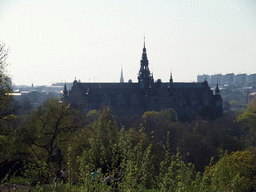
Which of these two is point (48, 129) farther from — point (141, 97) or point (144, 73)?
point (144, 73)

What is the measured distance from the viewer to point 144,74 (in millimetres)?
108938

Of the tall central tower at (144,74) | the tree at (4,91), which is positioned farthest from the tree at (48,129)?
the tall central tower at (144,74)

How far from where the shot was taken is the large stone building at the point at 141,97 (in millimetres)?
99750

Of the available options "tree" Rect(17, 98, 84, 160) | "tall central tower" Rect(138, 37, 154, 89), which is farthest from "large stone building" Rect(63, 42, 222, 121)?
"tree" Rect(17, 98, 84, 160)

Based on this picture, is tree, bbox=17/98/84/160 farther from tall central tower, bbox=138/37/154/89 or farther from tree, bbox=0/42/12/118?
tall central tower, bbox=138/37/154/89

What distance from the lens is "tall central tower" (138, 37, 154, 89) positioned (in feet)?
355

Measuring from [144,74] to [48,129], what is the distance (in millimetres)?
81438

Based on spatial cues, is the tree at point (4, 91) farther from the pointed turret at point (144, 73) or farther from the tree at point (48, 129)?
the pointed turret at point (144, 73)

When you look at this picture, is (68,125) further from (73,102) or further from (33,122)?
(73,102)

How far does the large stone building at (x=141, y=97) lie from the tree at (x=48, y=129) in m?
69.0

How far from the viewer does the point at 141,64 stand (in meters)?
109

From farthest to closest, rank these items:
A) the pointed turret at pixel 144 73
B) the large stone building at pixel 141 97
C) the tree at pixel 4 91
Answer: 1. the pointed turret at pixel 144 73
2. the large stone building at pixel 141 97
3. the tree at pixel 4 91

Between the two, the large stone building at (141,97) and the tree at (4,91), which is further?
the large stone building at (141,97)

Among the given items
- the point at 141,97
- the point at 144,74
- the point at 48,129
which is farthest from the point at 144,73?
the point at 48,129
